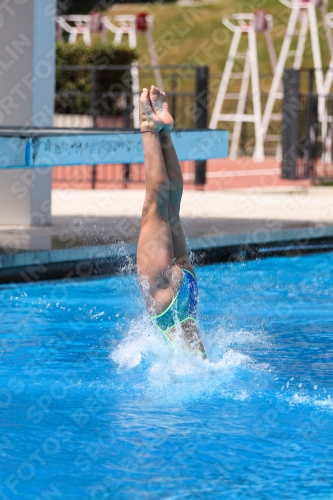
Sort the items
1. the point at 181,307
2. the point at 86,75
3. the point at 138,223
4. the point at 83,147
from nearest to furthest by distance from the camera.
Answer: the point at 181,307
the point at 83,147
the point at 138,223
the point at 86,75

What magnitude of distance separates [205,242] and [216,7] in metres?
29.7

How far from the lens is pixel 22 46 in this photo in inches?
360

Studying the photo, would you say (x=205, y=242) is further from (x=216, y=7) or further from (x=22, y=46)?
(x=216, y=7)

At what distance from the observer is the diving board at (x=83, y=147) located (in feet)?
22.6

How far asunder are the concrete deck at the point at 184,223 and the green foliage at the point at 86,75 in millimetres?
5307

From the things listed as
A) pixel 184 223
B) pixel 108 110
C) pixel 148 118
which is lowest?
pixel 184 223

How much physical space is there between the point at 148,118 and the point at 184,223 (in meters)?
4.93

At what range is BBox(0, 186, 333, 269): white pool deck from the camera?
7684mm

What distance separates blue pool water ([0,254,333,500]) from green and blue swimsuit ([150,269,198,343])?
19 centimetres

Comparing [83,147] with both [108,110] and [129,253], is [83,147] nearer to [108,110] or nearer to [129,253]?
[129,253]

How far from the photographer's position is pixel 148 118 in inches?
185

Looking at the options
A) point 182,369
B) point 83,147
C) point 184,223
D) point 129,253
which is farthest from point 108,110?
point 182,369

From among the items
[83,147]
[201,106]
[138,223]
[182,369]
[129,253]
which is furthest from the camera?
[201,106]

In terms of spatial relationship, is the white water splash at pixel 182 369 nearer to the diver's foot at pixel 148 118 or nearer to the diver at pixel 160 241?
the diver at pixel 160 241
